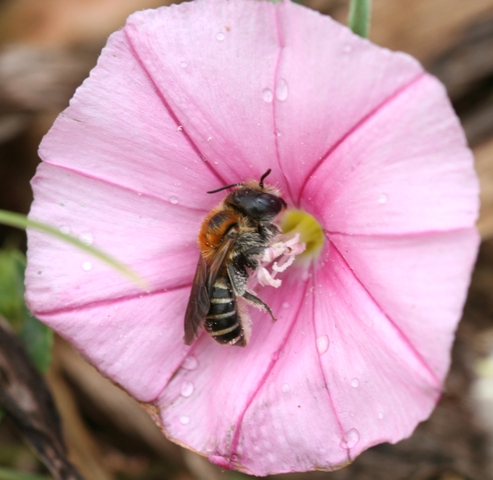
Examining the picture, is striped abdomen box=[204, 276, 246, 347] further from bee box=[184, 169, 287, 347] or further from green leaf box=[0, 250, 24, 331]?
green leaf box=[0, 250, 24, 331]

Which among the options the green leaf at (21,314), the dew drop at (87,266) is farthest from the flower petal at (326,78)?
the green leaf at (21,314)

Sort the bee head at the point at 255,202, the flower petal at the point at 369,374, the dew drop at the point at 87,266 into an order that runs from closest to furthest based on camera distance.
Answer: the flower petal at the point at 369,374 < the bee head at the point at 255,202 < the dew drop at the point at 87,266

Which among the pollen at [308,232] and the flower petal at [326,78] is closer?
the flower petal at [326,78]

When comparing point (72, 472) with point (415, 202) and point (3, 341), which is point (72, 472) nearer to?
point (3, 341)

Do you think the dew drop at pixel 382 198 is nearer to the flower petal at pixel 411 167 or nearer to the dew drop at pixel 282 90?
the flower petal at pixel 411 167

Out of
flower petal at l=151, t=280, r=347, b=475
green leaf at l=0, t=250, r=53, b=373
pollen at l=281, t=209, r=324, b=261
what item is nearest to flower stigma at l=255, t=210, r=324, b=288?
pollen at l=281, t=209, r=324, b=261

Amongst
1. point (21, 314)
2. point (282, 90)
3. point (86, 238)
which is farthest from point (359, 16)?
A: point (21, 314)

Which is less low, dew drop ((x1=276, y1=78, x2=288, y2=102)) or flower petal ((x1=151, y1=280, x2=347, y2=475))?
dew drop ((x1=276, y1=78, x2=288, y2=102))

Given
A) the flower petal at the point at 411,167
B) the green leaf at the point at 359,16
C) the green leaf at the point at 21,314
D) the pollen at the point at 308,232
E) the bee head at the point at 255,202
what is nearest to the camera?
the flower petal at the point at 411,167
